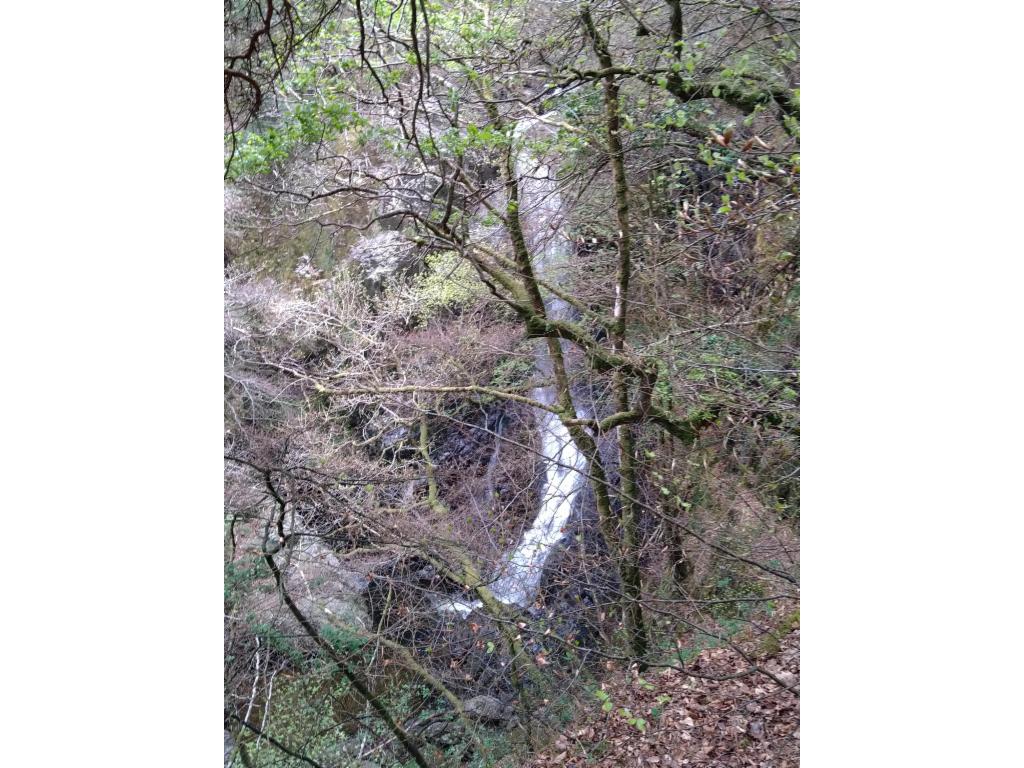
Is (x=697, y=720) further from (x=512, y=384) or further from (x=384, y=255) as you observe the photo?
(x=384, y=255)

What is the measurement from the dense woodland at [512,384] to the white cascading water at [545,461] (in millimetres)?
10

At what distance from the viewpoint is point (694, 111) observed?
185cm

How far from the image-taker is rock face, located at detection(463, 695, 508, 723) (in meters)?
2.28

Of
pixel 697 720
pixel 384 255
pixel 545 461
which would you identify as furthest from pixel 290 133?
pixel 697 720

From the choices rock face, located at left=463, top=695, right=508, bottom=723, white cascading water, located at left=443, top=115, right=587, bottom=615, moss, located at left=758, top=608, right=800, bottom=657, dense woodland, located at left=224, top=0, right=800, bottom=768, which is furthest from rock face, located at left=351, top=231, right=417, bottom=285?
moss, located at left=758, top=608, right=800, bottom=657

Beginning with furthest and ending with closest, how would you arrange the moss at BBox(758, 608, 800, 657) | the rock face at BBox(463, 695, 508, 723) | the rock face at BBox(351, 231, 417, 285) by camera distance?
1. the rock face at BBox(351, 231, 417, 285)
2. the rock face at BBox(463, 695, 508, 723)
3. the moss at BBox(758, 608, 800, 657)

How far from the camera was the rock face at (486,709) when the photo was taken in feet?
7.47

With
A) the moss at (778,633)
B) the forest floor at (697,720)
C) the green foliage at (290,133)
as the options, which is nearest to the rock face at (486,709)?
the forest floor at (697,720)

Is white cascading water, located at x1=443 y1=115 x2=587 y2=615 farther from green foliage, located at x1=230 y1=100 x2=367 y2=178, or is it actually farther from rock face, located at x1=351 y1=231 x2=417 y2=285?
green foliage, located at x1=230 y1=100 x2=367 y2=178

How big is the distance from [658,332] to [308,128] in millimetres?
1126

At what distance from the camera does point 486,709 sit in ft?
7.52
